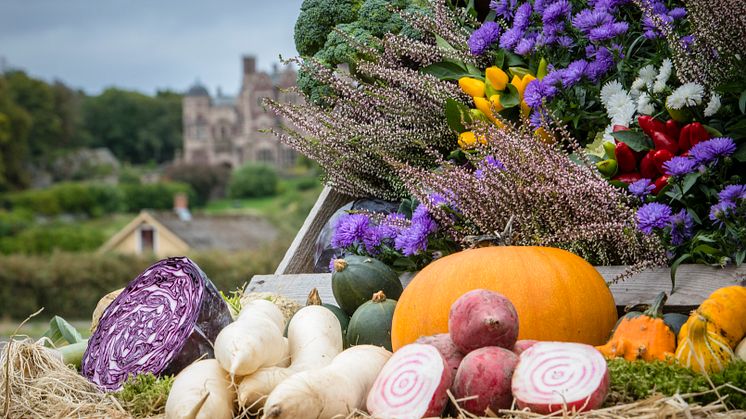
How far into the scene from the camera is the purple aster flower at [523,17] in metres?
3.47

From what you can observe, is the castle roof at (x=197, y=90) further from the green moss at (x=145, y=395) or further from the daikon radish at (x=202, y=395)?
the daikon radish at (x=202, y=395)

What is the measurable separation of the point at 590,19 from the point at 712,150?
755 mm

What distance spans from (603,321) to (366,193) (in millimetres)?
1467

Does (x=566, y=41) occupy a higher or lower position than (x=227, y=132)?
higher

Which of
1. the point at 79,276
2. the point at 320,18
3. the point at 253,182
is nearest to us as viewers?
the point at 320,18

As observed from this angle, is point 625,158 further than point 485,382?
Yes

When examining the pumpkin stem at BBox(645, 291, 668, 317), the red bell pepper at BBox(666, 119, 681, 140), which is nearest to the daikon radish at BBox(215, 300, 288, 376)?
the pumpkin stem at BBox(645, 291, 668, 317)

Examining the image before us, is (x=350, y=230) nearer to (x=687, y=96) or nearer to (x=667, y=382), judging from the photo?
(x=687, y=96)

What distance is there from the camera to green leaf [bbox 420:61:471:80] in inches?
143

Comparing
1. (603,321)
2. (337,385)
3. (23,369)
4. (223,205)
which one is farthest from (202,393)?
(223,205)

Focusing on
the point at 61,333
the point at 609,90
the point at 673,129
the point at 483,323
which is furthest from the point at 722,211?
the point at 61,333

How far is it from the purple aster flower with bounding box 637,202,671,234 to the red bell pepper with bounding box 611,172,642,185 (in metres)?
0.25

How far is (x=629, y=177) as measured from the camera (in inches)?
116

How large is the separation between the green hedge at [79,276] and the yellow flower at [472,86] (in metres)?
31.0
